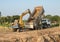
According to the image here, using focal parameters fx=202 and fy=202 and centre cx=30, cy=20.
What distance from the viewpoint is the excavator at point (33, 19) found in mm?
16584

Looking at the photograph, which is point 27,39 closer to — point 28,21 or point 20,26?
point 20,26

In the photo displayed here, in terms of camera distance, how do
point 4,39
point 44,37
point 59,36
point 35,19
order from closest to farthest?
1. point 4,39
2. point 44,37
3. point 59,36
4. point 35,19

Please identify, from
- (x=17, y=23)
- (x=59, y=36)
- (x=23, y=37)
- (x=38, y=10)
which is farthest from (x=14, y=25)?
(x=23, y=37)

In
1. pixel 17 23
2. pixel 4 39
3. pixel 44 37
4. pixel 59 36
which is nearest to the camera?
pixel 4 39

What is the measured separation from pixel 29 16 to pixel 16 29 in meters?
2.07

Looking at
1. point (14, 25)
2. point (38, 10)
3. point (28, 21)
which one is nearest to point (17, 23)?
point (14, 25)

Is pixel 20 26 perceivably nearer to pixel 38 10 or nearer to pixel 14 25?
pixel 14 25

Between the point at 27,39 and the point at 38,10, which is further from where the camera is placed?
the point at 38,10

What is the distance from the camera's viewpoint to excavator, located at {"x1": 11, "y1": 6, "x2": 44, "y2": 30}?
54.4ft

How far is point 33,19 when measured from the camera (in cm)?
1761

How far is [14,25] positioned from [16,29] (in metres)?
0.37

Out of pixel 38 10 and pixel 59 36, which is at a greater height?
pixel 38 10

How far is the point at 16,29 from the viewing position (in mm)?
16328

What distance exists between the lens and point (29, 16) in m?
17.8
